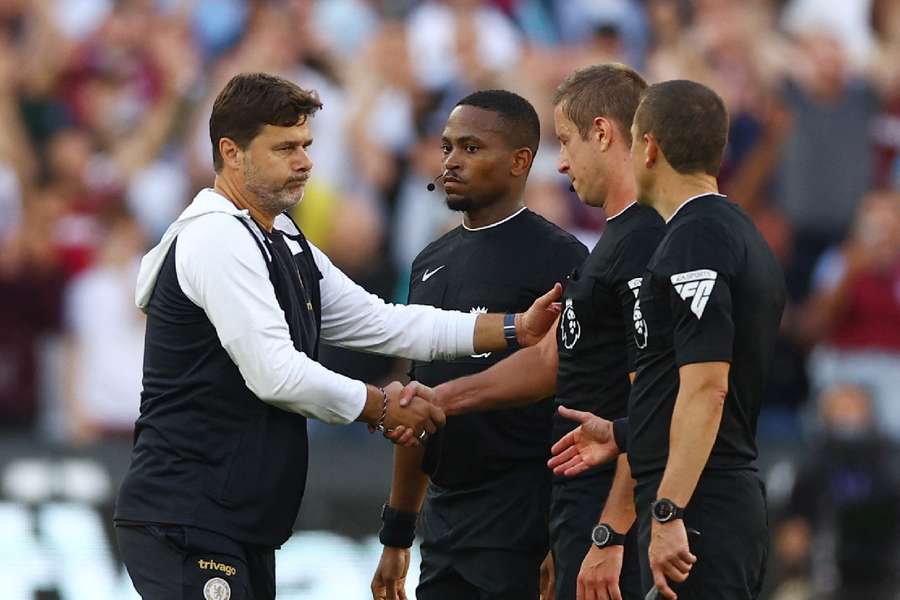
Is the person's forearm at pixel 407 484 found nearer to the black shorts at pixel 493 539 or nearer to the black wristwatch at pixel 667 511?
the black shorts at pixel 493 539

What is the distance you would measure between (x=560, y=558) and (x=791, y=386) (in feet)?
21.1

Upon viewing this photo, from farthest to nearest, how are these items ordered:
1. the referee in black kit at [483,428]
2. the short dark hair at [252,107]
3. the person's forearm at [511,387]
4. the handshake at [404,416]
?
1. the referee in black kit at [483,428]
2. the person's forearm at [511,387]
3. the handshake at [404,416]
4. the short dark hair at [252,107]

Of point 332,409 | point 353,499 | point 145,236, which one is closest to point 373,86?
point 145,236

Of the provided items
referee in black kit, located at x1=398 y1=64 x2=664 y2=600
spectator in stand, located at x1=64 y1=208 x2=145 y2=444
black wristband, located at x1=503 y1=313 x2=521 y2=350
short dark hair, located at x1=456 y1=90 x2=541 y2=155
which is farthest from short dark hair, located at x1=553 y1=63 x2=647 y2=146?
spectator in stand, located at x1=64 y1=208 x2=145 y2=444

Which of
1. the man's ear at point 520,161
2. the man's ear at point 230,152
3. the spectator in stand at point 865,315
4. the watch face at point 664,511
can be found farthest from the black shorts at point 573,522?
the spectator in stand at point 865,315

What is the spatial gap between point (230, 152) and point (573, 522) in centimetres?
171

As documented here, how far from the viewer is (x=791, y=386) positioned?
11852 millimetres

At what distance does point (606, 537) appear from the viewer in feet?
17.7

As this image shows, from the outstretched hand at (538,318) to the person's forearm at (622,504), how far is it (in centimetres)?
77

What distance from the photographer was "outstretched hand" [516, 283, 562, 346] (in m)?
6.04

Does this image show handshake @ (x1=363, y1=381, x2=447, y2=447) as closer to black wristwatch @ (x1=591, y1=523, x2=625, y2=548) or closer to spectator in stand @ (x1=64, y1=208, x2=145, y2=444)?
black wristwatch @ (x1=591, y1=523, x2=625, y2=548)

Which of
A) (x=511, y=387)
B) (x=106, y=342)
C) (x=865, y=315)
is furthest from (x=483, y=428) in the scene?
Answer: (x=865, y=315)

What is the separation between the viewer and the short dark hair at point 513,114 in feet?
21.0

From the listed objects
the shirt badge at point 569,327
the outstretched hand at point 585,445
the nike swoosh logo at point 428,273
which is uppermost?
the nike swoosh logo at point 428,273
